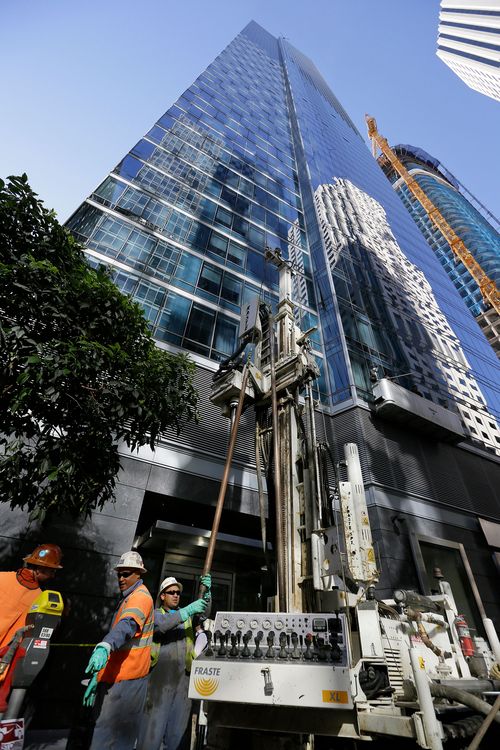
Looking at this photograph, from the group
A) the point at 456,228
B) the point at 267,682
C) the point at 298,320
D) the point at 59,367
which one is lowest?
the point at 267,682

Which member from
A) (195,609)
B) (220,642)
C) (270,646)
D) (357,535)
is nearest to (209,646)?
(220,642)

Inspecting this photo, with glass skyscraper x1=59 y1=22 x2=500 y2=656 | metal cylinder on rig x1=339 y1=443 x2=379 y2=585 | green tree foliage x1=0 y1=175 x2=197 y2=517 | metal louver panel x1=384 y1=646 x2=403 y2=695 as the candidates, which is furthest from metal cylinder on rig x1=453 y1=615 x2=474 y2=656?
green tree foliage x1=0 y1=175 x2=197 y2=517

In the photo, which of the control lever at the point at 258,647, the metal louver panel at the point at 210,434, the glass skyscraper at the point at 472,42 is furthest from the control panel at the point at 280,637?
the glass skyscraper at the point at 472,42

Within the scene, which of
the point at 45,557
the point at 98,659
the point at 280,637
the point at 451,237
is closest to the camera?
the point at 98,659

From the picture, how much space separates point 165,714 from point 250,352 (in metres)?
5.60

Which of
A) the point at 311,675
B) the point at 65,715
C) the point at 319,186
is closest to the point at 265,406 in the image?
the point at 311,675

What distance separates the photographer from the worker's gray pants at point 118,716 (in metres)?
3.00

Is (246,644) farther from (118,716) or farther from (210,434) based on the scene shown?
(210,434)

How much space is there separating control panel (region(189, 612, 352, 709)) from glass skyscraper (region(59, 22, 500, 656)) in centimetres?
515

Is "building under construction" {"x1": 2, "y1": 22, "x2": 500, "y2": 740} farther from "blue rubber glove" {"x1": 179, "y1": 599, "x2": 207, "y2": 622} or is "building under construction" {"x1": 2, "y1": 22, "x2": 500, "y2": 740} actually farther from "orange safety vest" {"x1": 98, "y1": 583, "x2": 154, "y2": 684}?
"orange safety vest" {"x1": 98, "y1": 583, "x2": 154, "y2": 684}

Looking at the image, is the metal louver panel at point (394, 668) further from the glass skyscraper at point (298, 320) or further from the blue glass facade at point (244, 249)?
the blue glass facade at point (244, 249)

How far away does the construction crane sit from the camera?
52.7 meters

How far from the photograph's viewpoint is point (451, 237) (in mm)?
60844

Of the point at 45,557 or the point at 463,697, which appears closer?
the point at 463,697
